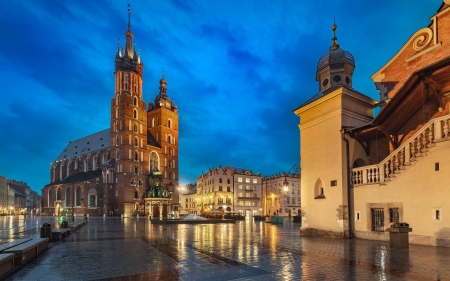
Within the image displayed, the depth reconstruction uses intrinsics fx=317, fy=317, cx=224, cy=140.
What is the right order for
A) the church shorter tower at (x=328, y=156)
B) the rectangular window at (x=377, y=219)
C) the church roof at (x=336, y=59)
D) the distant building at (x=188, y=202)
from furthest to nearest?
the distant building at (x=188, y=202) < the church roof at (x=336, y=59) < the church shorter tower at (x=328, y=156) < the rectangular window at (x=377, y=219)

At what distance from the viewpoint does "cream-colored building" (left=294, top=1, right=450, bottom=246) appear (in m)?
14.0

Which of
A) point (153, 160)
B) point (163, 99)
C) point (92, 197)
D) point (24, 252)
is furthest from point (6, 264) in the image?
point (163, 99)

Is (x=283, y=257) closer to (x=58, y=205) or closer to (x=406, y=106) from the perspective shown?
(x=406, y=106)

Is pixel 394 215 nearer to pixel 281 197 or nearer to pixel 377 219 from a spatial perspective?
pixel 377 219

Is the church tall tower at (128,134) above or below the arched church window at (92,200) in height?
above

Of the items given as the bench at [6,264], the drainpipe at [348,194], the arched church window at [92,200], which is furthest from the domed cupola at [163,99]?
the bench at [6,264]

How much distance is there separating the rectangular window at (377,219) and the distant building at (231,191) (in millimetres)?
72485

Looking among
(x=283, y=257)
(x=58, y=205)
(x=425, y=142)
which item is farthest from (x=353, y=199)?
(x=58, y=205)

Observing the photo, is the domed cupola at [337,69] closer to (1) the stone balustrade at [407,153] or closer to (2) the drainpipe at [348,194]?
(2) the drainpipe at [348,194]

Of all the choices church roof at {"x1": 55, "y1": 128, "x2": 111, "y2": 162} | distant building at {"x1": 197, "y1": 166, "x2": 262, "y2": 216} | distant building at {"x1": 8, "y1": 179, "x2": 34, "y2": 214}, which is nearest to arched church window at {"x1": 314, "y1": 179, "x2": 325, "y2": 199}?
distant building at {"x1": 197, "y1": 166, "x2": 262, "y2": 216}

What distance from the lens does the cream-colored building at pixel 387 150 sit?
14.0 m

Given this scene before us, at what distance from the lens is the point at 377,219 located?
54.7 ft

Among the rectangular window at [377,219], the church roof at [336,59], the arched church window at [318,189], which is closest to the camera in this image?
the rectangular window at [377,219]

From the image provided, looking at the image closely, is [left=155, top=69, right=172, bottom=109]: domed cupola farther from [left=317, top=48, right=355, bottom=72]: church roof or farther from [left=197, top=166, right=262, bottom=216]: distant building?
[left=317, top=48, right=355, bottom=72]: church roof
